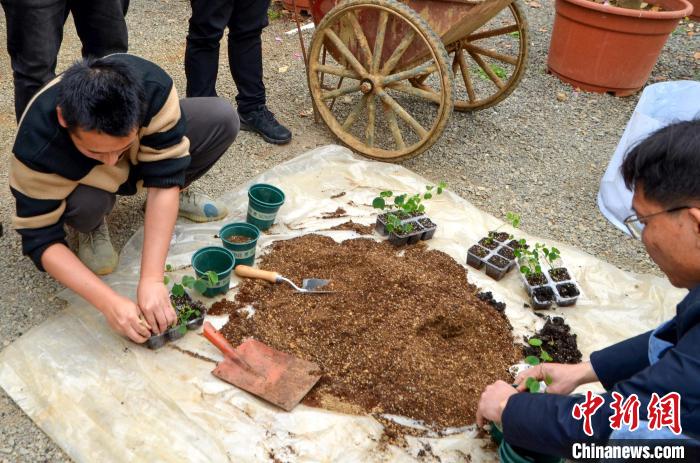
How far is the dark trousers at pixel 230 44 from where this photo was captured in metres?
2.95

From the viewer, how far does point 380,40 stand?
9.88ft

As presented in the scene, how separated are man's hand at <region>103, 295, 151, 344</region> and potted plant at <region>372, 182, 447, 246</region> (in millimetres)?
1141

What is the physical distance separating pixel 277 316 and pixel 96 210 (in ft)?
2.33

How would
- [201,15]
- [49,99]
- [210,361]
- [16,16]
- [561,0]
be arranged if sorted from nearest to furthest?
1. [49,99]
2. [210,361]
3. [16,16]
4. [201,15]
5. [561,0]

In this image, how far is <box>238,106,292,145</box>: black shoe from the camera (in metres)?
3.35

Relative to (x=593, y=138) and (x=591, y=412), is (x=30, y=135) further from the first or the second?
(x=593, y=138)

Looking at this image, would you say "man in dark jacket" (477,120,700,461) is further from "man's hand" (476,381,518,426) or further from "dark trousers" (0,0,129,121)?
"dark trousers" (0,0,129,121)

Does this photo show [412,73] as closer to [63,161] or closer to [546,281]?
[546,281]

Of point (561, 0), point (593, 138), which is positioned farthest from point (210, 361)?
point (561, 0)

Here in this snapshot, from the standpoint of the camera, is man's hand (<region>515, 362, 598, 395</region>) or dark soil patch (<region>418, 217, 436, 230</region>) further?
dark soil patch (<region>418, 217, 436, 230</region>)

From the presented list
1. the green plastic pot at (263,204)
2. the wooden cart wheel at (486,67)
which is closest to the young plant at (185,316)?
the green plastic pot at (263,204)

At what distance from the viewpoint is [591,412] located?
1240 millimetres

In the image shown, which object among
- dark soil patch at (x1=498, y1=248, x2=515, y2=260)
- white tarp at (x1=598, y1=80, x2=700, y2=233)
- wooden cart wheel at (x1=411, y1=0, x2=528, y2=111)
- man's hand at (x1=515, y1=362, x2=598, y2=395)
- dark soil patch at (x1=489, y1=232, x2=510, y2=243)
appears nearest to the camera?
man's hand at (x1=515, y1=362, x2=598, y2=395)

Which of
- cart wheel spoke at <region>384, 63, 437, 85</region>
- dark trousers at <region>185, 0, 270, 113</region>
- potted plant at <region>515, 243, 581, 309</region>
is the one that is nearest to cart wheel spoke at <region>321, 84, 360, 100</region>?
cart wheel spoke at <region>384, 63, 437, 85</region>
